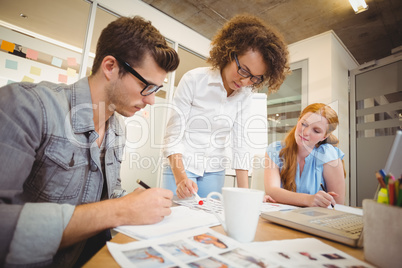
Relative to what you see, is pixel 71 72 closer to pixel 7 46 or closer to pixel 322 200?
pixel 7 46

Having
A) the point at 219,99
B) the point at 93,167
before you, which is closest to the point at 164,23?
the point at 219,99

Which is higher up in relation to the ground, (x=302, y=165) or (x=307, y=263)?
(x=302, y=165)

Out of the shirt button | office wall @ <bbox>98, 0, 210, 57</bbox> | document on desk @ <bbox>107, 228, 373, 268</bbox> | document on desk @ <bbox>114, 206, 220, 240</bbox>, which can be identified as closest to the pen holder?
document on desk @ <bbox>107, 228, 373, 268</bbox>

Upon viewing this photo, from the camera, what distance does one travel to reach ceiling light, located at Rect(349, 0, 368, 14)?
8.69 ft

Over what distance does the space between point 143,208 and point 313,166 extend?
4.30 ft

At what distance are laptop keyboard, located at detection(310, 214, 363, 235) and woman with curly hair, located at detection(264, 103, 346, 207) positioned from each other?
0.61m

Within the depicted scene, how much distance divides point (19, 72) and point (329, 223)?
9.70 feet

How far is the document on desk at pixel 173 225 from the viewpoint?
1.63ft

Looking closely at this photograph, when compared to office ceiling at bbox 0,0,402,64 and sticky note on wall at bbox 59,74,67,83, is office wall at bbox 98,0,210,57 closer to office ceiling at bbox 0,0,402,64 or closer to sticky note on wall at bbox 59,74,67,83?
office ceiling at bbox 0,0,402,64

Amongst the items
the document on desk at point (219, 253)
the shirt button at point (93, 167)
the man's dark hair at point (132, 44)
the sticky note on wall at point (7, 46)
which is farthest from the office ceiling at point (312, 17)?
the document on desk at point (219, 253)

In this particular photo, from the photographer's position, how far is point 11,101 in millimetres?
583

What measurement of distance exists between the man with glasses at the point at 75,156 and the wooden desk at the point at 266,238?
10 cm

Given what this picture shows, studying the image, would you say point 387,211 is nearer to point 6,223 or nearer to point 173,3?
point 6,223

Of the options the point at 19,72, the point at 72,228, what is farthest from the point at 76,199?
the point at 19,72
